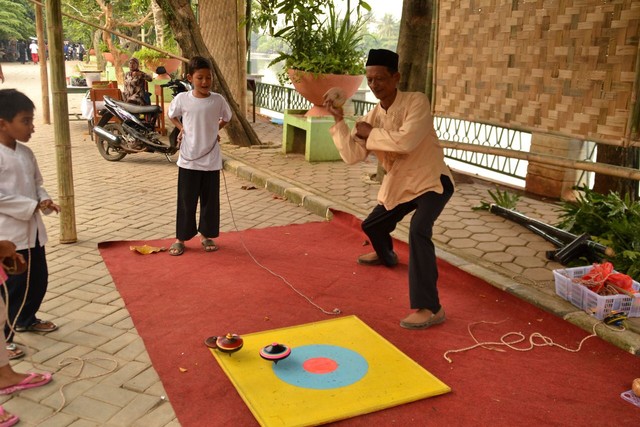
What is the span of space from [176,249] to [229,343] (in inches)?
80.6

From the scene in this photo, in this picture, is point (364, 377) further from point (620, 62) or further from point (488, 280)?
point (620, 62)

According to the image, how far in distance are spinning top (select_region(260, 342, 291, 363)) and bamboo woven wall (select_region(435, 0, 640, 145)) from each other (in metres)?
2.54

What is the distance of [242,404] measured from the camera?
10.0 ft

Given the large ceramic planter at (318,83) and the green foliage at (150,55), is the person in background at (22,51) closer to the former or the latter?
the green foliage at (150,55)

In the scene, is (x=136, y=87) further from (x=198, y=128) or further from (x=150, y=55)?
(x=150, y=55)

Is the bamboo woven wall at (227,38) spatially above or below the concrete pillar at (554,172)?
above

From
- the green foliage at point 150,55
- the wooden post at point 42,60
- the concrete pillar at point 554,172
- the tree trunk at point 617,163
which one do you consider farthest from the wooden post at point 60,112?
the green foliage at point 150,55

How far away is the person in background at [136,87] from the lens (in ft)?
34.5

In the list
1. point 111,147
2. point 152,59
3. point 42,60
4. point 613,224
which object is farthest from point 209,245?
point 152,59

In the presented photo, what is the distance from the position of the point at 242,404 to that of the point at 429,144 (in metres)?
2.07

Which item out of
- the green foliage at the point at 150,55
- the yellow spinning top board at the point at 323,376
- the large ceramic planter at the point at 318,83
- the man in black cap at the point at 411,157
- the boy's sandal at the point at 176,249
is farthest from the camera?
the green foliage at the point at 150,55

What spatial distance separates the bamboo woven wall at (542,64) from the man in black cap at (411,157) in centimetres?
105

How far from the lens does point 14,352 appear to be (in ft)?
11.4

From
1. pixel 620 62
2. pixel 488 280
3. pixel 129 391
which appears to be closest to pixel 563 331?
pixel 488 280
